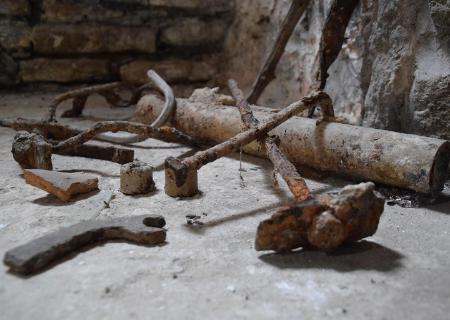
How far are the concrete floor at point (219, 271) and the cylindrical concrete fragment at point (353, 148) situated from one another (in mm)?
154

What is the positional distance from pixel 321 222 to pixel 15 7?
3.71 metres

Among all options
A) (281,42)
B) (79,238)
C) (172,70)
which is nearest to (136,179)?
(79,238)

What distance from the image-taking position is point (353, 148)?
1926 millimetres

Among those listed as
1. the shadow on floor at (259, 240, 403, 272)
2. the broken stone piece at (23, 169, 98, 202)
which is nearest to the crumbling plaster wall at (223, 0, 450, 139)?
the shadow on floor at (259, 240, 403, 272)

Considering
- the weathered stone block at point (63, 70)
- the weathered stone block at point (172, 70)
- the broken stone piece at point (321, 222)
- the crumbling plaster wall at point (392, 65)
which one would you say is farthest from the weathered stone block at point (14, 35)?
the broken stone piece at point (321, 222)

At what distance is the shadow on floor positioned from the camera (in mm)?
1274

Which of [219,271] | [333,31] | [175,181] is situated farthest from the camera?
[333,31]

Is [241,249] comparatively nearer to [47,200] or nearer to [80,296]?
[80,296]

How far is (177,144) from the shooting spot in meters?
2.69

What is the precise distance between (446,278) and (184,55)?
3638 millimetres

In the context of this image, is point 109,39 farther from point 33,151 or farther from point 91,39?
point 33,151

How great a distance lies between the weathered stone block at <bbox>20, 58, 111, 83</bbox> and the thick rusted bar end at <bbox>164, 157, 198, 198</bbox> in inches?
105

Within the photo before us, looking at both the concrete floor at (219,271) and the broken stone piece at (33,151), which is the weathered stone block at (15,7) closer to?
the broken stone piece at (33,151)

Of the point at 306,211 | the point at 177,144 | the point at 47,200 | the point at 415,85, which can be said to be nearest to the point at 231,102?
the point at 177,144
